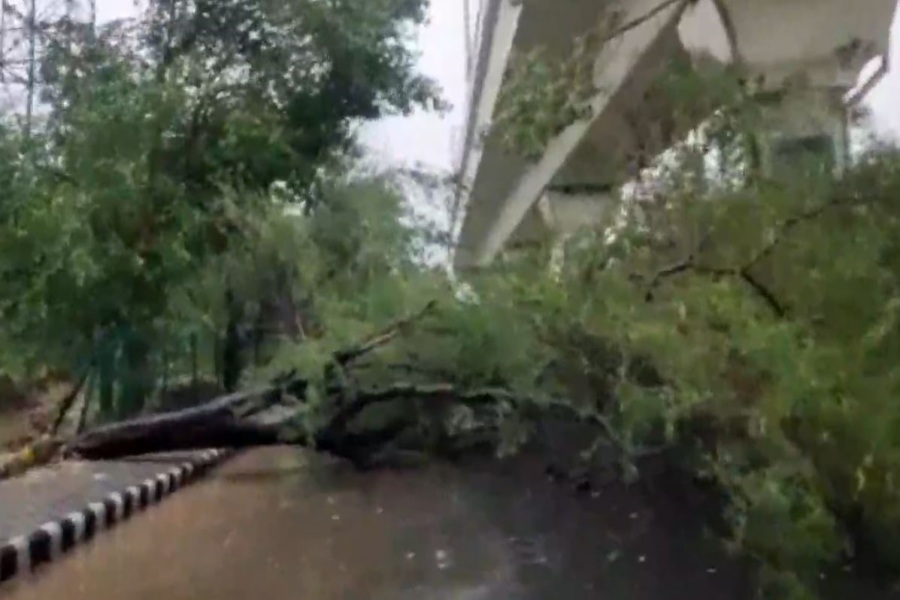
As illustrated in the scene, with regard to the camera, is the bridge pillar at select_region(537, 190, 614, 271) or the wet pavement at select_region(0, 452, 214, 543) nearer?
the bridge pillar at select_region(537, 190, 614, 271)

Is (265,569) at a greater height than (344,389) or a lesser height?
lesser

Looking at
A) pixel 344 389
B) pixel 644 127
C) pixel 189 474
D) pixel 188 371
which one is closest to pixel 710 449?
pixel 644 127

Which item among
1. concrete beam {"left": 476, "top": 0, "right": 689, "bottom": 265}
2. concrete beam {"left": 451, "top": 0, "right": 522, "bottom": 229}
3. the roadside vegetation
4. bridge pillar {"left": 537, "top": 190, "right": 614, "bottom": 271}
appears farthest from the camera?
concrete beam {"left": 451, "top": 0, "right": 522, "bottom": 229}

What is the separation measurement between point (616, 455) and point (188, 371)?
800 centimetres

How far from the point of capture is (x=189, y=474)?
983 centimetres

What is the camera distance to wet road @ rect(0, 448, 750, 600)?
5.00 m

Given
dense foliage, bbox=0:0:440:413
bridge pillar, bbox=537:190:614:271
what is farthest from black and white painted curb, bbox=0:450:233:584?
bridge pillar, bbox=537:190:614:271

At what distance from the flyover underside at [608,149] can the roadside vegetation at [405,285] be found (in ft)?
0.73

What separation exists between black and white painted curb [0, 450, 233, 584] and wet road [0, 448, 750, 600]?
11 cm

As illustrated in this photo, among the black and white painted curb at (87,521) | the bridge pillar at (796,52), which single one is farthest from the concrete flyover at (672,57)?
the black and white painted curb at (87,521)

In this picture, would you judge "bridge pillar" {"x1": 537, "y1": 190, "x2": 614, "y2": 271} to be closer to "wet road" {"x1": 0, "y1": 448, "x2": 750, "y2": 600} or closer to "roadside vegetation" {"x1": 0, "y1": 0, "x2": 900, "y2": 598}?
"roadside vegetation" {"x1": 0, "y1": 0, "x2": 900, "y2": 598}

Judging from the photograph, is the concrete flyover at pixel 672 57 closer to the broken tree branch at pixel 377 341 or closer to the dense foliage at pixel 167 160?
the broken tree branch at pixel 377 341

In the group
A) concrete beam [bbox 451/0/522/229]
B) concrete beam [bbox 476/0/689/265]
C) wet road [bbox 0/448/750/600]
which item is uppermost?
concrete beam [bbox 451/0/522/229]

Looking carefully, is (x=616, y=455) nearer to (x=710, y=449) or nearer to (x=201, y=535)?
(x=710, y=449)
